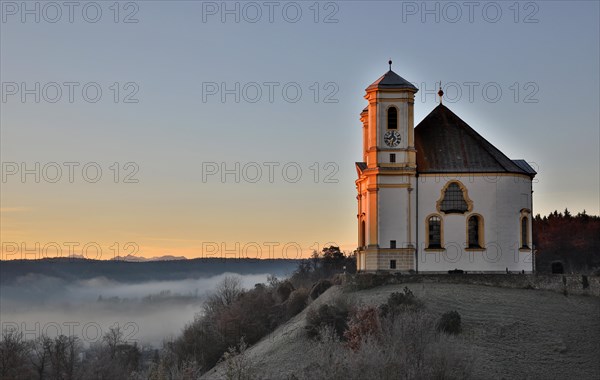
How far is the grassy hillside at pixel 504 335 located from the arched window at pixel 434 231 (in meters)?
4.40

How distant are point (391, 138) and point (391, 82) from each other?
344 centimetres

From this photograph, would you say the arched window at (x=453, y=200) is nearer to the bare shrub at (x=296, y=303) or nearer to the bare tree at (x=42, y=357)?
the bare shrub at (x=296, y=303)

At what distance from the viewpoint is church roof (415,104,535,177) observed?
2382 inches

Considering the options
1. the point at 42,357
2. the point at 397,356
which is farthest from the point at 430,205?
the point at 42,357

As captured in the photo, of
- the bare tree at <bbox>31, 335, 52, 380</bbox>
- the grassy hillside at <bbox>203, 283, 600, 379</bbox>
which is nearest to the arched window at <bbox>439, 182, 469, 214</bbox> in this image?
the grassy hillside at <bbox>203, 283, 600, 379</bbox>

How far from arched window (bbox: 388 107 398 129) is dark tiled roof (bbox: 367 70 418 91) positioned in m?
1.39

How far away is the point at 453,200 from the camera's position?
60.3 m

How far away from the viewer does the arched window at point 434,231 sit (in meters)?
60.0

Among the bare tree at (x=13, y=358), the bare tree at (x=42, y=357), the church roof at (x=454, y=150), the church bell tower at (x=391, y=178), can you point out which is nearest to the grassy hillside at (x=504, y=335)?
the church bell tower at (x=391, y=178)

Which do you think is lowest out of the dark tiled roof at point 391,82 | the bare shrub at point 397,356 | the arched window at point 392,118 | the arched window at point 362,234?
the bare shrub at point 397,356

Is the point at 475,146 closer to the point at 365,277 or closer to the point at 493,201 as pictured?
the point at 493,201

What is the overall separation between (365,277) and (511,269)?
9146 mm

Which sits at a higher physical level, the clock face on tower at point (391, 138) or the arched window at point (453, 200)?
the clock face on tower at point (391, 138)

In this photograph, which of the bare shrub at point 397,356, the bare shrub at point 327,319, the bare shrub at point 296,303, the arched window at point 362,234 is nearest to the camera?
the bare shrub at point 397,356
